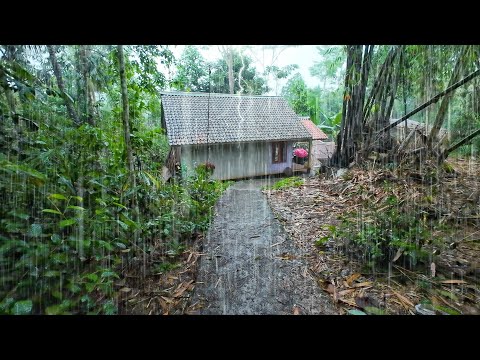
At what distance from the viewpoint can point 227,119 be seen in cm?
848

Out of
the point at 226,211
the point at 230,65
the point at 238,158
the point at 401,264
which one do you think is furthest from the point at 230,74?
the point at 401,264

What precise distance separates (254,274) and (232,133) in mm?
6177

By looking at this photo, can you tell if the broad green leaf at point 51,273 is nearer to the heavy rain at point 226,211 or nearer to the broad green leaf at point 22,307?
the heavy rain at point 226,211

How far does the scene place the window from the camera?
903 centimetres

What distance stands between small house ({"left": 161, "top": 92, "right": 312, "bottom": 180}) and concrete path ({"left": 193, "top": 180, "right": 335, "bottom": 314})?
3984 mm

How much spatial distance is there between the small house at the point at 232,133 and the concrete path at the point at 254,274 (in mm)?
3984

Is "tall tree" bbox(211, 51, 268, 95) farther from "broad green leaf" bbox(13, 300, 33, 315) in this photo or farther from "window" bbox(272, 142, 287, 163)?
"broad green leaf" bbox(13, 300, 33, 315)

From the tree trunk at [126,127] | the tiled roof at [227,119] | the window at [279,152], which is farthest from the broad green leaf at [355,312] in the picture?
the window at [279,152]

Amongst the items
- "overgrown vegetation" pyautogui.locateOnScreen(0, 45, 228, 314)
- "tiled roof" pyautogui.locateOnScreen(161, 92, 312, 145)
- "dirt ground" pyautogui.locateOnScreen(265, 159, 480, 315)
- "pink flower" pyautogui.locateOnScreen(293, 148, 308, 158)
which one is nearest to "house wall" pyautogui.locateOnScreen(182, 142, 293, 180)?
"tiled roof" pyautogui.locateOnScreen(161, 92, 312, 145)

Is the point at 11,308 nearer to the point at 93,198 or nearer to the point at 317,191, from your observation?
the point at 93,198

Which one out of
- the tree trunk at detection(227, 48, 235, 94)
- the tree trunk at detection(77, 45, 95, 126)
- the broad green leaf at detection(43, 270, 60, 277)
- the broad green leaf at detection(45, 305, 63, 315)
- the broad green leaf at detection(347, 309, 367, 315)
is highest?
the tree trunk at detection(227, 48, 235, 94)

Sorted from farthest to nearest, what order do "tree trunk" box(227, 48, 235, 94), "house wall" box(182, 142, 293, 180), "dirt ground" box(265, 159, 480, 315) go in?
1. "tree trunk" box(227, 48, 235, 94)
2. "house wall" box(182, 142, 293, 180)
3. "dirt ground" box(265, 159, 480, 315)

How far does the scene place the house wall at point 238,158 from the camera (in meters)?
7.68
